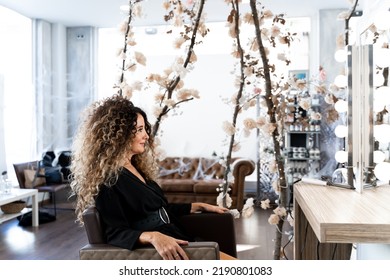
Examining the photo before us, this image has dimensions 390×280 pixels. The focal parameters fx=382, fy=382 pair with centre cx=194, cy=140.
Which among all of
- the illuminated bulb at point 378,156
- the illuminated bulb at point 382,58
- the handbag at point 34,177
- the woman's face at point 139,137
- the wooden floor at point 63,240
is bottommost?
the wooden floor at point 63,240

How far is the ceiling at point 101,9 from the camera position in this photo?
3.95 metres

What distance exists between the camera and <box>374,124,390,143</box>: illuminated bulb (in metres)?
1.46

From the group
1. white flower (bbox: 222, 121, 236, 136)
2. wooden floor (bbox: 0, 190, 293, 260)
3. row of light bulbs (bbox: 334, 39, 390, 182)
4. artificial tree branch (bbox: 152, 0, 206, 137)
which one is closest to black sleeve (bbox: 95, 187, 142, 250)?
artificial tree branch (bbox: 152, 0, 206, 137)

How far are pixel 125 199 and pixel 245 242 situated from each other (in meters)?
1.99

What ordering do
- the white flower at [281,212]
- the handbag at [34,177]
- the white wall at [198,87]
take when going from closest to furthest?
1. the white flower at [281,212]
2. the handbag at [34,177]
3. the white wall at [198,87]

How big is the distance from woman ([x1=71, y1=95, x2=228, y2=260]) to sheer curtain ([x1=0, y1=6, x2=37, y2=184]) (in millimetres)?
3187

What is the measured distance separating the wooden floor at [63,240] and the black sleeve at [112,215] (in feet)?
4.97

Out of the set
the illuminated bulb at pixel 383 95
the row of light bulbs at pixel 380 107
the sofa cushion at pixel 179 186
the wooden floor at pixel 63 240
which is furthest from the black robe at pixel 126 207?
the sofa cushion at pixel 179 186

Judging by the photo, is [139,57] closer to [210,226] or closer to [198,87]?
[210,226]

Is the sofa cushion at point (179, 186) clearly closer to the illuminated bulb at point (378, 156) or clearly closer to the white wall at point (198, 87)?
the white wall at point (198, 87)

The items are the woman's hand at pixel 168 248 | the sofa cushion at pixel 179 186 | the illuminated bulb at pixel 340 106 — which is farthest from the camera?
the sofa cushion at pixel 179 186

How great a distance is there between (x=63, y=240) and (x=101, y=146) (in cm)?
208

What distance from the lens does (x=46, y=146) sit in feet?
16.6

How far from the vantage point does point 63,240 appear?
323cm
